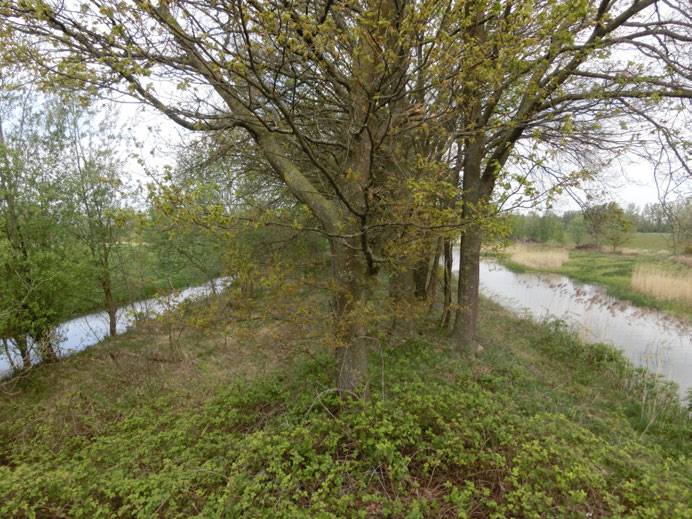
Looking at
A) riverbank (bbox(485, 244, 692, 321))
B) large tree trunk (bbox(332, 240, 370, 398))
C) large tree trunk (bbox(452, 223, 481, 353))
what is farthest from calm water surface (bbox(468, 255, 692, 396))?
large tree trunk (bbox(332, 240, 370, 398))

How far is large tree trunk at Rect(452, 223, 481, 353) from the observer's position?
6.36m

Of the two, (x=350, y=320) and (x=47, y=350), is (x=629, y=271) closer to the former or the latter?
(x=350, y=320)

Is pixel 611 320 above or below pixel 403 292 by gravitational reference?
below

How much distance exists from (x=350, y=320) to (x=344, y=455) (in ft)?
4.73

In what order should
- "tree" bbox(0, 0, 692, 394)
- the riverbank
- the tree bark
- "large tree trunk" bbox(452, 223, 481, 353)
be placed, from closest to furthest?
"tree" bbox(0, 0, 692, 394) → "large tree trunk" bbox(452, 223, 481, 353) → the tree bark → the riverbank

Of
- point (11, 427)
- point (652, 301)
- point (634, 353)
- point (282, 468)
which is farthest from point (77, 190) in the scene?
point (652, 301)

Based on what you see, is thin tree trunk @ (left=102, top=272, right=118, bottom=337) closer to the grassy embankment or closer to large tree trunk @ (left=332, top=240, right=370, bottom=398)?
large tree trunk @ (left=332, top=240, right=370, bottom=398)

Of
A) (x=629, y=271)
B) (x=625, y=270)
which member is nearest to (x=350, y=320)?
(x=629, y=271)

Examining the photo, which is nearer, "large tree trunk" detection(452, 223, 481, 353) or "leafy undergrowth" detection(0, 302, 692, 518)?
"leafy undergrowth" detection(0, 302, 692, 518)

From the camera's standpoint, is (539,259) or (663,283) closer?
(663,283)

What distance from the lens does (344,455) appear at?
3.29 m

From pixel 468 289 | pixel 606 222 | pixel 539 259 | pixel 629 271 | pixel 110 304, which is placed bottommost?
pixel 629 271

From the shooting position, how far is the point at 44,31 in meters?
3.30

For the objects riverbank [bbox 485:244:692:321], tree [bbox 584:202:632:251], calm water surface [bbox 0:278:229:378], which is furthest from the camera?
riverbank [bbox 485:244:692:321]
